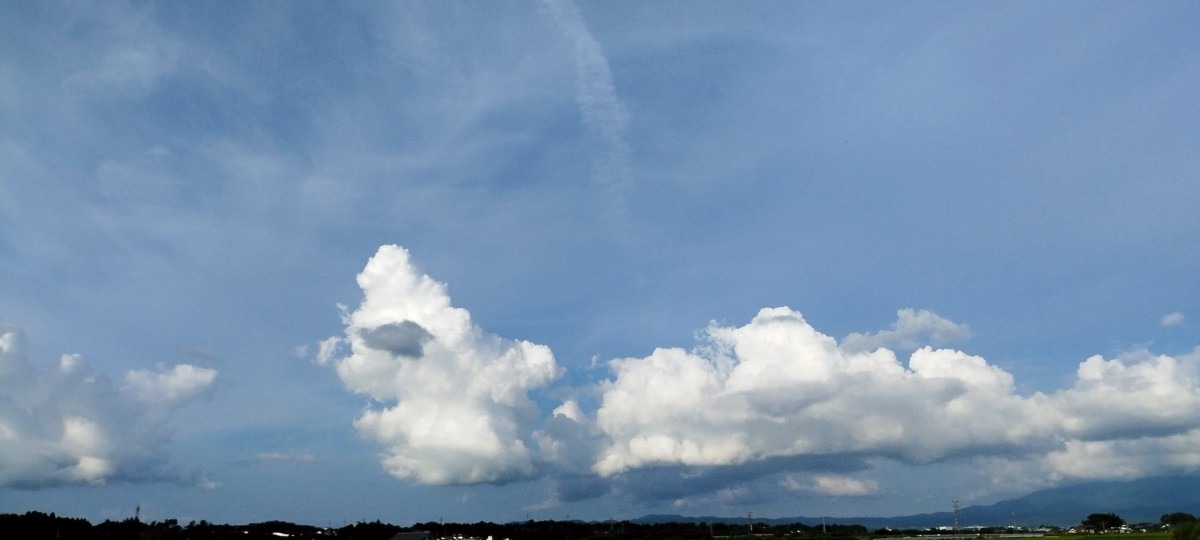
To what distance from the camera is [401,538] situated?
6988 inches

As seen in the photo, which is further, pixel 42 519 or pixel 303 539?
pixel 303 539

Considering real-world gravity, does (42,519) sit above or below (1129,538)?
above

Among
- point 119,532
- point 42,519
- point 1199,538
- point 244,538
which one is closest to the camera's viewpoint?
point 1199,538

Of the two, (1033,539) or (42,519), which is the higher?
(42,519)

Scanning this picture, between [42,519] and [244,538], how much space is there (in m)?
39.3

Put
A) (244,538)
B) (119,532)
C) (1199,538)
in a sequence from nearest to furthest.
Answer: (1199,538) < (119,532) < (244,538)

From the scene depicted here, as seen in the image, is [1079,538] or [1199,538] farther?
[1079,538]

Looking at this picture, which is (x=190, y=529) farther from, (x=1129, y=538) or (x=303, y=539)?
(x=1129, y=538)

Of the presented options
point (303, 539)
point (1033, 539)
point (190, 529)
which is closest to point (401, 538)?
point (303, 539)

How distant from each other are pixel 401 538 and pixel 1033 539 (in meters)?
139

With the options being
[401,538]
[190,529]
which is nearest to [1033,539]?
[401,538]

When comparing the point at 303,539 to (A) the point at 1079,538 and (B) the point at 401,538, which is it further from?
(A) the point at 1079,538

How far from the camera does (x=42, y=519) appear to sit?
528 feet

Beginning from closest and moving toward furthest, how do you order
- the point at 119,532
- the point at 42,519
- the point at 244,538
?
the point at 42,519, the point at 119,532, the point at 244,538
